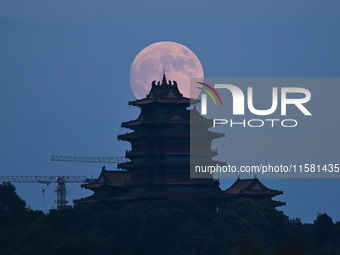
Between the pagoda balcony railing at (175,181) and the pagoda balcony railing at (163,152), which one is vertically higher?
the pagoda balcony railing at (163,152)

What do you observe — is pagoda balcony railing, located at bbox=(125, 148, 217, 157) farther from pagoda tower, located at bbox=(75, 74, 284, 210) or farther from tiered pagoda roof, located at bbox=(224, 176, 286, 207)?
tiered pagoda roof, located at bbox=(224, 176, 286, 207)

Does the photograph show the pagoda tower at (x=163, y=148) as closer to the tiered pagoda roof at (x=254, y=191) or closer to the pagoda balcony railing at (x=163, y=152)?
the pagoda balcony railing at (x=163, y=152)

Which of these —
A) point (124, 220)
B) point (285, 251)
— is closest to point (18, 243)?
point (124, 220)

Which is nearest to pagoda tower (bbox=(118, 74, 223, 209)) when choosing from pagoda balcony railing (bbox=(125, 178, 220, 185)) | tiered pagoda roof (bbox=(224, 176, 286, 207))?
pagoda balcony railing (bbox=(125, 178, 220, 185))

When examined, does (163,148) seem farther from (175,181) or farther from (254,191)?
(254,191)

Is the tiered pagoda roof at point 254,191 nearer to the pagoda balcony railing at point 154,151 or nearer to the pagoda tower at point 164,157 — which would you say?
the pagoda tower at point 164,157

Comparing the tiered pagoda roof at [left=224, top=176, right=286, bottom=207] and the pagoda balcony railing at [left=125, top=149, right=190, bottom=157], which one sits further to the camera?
the tiered pagoda roof at [left=224, top=176, right=286, bottom=207]

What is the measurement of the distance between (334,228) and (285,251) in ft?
287

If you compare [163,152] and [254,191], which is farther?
[254,191]

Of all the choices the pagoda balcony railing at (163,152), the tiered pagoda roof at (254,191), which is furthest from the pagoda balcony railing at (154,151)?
the tiered pagoda roof at (254,191)

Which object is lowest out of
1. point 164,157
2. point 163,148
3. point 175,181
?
point 175,181

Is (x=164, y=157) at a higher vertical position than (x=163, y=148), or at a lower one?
lower

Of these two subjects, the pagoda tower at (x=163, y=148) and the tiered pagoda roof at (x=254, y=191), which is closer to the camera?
the pagoda tower at (x=163, y=148)

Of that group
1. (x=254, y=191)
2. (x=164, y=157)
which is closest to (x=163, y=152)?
(x=164, y=157)
